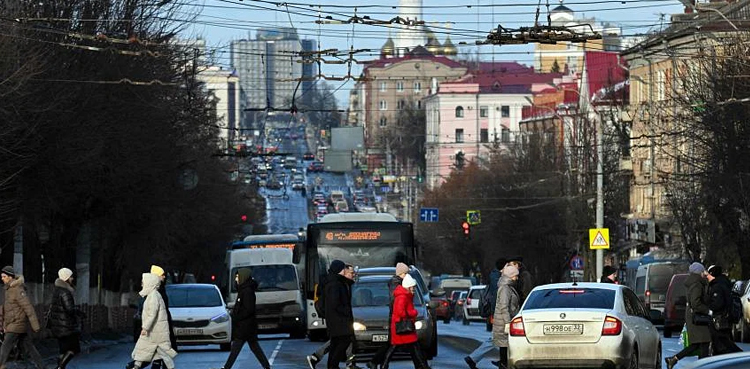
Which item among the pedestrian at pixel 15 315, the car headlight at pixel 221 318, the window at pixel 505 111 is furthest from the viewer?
the window at pixel 505 111

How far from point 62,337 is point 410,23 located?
9817 millimetres

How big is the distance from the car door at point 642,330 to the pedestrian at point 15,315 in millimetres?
7964

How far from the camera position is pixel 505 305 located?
22.9 m

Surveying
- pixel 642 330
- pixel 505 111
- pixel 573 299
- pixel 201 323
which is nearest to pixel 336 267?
pixel 573 299

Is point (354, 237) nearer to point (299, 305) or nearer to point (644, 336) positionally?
point (299, 305)

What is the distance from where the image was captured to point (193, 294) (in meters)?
36.5

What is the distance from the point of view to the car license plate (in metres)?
20.2

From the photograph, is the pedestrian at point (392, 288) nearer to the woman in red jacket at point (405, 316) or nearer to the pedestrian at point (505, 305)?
the woman in red jacket at point (405, 316)

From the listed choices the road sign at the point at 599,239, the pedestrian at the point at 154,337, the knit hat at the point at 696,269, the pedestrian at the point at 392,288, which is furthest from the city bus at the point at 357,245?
the pedestrian at the point at 154,337

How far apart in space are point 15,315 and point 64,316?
666 mm

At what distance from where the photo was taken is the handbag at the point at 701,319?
2434 cm

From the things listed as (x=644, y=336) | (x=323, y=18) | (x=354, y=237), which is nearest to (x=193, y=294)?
(x=354, y=237)

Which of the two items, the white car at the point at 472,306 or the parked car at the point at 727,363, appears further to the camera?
the white car at the point at 472,306

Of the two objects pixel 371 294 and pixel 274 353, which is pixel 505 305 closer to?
pixel 371 294
